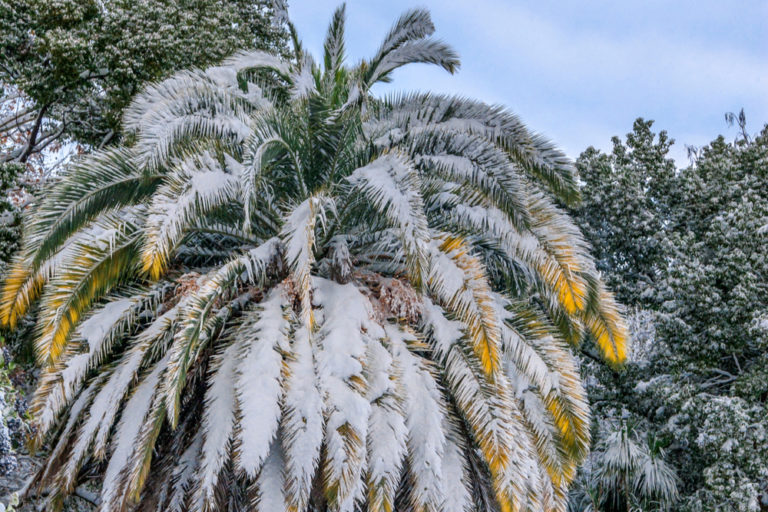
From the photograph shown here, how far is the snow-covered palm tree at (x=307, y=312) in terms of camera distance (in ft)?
19.1

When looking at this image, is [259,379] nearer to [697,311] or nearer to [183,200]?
[183,200]

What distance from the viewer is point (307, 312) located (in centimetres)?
567

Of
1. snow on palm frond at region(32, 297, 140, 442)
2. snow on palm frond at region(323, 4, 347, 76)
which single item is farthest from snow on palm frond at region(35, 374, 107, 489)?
snow on palm frond at region(323, 4, 347, 76)

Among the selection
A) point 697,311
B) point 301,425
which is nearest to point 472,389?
point 301,425

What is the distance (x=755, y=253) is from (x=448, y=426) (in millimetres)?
11983

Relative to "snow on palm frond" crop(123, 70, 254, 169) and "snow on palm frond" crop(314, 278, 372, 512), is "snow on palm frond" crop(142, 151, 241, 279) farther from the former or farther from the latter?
"snow on palm frond" crop(314, 278, 372, 512)

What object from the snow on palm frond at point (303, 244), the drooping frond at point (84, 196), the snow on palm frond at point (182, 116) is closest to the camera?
the snow on palm frond at point (303, 244)

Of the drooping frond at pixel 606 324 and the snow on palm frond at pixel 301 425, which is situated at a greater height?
the drooping frond at pixel 606 324

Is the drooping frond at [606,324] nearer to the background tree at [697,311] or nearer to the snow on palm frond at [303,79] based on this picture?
the snow on palm frond at [303,79]

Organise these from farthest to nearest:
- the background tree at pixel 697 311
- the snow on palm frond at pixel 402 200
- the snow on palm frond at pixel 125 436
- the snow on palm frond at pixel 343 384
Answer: the background tree at pixel 697 311, the snow on palm frond at pixel 125 436, the snow on palm frond at pixel 402 200, the snow on palm frond at pixel 343 384

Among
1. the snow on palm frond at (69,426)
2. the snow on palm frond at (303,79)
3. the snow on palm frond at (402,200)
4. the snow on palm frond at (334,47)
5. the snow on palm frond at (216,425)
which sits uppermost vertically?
the snow on palm frond at (334,47)

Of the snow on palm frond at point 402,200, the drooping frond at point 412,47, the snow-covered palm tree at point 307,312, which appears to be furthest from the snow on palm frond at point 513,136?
the snow on palm frond at point 402,200

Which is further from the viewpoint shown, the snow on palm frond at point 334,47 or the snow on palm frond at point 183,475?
the snow on palm frond at point 334,47

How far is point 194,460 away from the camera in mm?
6266
